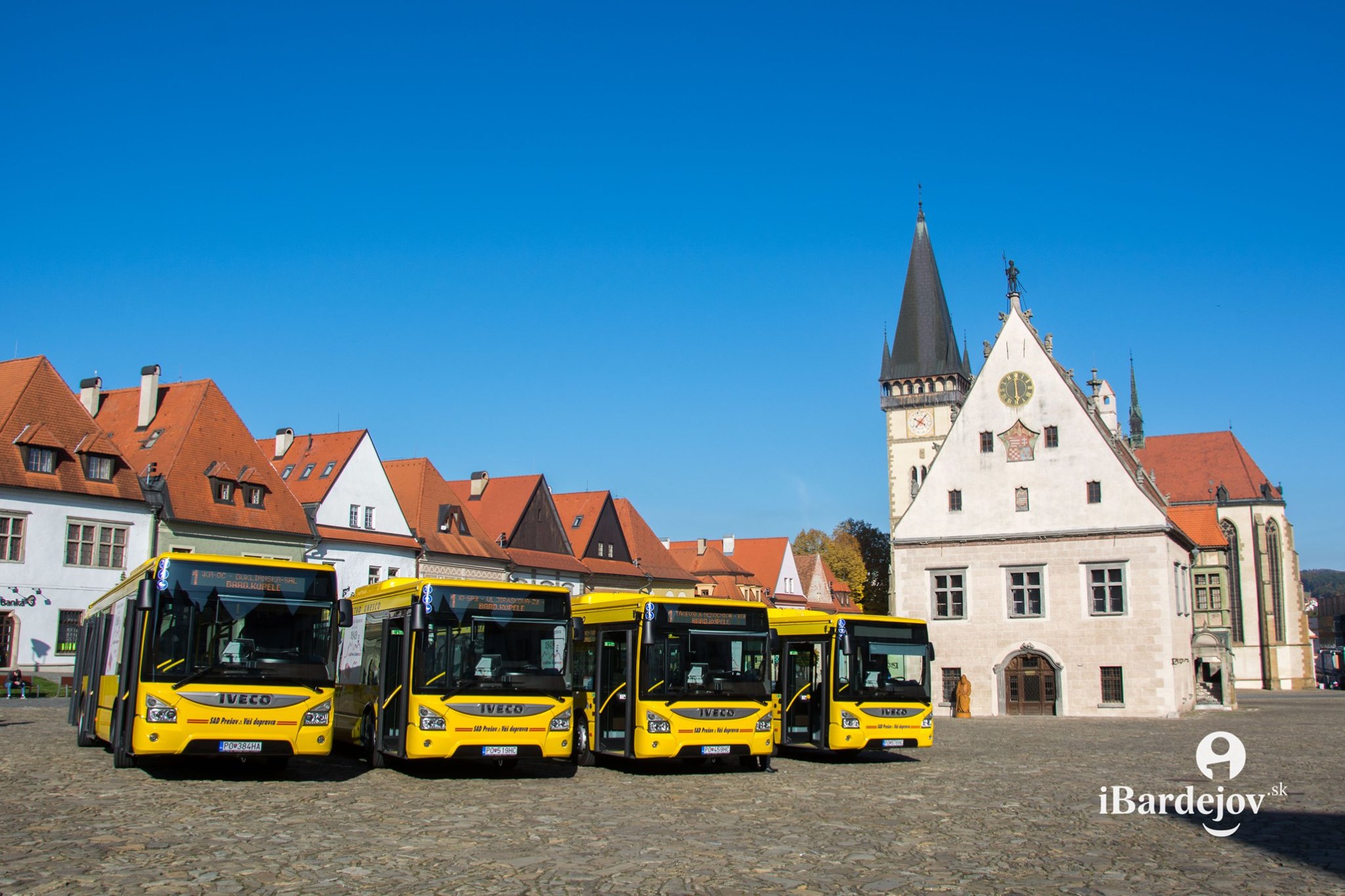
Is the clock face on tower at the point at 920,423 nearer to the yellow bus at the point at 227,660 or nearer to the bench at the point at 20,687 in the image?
the bench at the point at 20,687

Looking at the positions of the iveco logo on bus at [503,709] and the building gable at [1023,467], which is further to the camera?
the building gable at [1023,467]

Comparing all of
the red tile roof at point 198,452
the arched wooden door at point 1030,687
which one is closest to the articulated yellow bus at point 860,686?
the arched wooden door at point 1030,687

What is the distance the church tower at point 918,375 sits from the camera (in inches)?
4021

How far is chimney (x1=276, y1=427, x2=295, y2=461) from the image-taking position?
56.1 metres

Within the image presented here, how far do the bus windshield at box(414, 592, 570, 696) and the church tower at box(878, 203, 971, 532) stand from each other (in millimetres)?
85780

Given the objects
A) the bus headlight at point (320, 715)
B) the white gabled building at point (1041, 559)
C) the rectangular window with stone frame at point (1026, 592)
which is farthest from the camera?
the rectangular window with stone frame at point (1026, 592)

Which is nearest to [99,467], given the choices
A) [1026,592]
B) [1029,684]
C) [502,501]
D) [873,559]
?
[502,501]

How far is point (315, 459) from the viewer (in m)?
54.2

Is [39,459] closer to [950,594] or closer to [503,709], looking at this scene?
[503,709]

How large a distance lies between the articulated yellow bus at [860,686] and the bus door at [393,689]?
7012 millimetres

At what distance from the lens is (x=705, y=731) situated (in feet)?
61.2

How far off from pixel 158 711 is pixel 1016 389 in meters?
34.7

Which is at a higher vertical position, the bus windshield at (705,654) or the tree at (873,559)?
the tree at (873,559)

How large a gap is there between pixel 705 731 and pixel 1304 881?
387 inches
